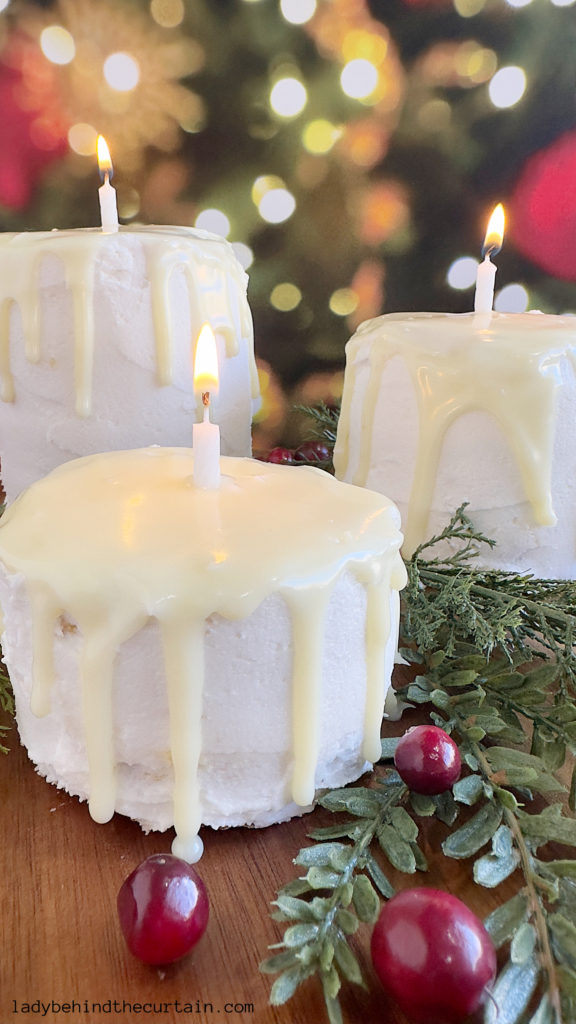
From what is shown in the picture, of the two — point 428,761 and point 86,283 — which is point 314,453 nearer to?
point 86,283

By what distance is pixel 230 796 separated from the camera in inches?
31.0

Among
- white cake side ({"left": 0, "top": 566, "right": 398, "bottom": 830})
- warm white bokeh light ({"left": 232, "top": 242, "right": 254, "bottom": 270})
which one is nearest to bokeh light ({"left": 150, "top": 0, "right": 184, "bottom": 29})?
warm white bokeh light ({"left": 232, "top": 242, "right": 254, "bottom": 270})

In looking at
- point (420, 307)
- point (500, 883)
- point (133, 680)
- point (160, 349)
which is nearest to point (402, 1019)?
point (500, 883)

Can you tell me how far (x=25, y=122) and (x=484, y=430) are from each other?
1083 millimetres

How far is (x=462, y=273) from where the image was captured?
1.70 meters

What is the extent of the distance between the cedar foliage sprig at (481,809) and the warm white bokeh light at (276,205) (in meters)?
0.84

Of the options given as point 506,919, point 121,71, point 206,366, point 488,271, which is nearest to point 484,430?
point 488,271

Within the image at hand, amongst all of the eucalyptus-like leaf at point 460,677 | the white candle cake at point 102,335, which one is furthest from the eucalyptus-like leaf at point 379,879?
the white candle cake at point 102,335

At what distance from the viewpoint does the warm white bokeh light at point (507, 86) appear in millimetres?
1547

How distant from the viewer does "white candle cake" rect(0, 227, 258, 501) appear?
1109 millimetres

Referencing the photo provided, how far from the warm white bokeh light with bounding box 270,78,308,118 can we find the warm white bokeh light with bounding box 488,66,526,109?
37 centimetres

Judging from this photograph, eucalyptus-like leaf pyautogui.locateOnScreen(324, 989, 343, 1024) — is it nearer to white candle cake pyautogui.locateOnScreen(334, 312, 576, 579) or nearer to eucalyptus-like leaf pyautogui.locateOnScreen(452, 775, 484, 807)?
eucalyptus-like leaf pyautogui.locateOnScreen(452, 775, 484, 807)

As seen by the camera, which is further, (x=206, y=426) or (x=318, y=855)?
(x=206, y=426)

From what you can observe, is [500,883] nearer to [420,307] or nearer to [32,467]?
[32,467]
